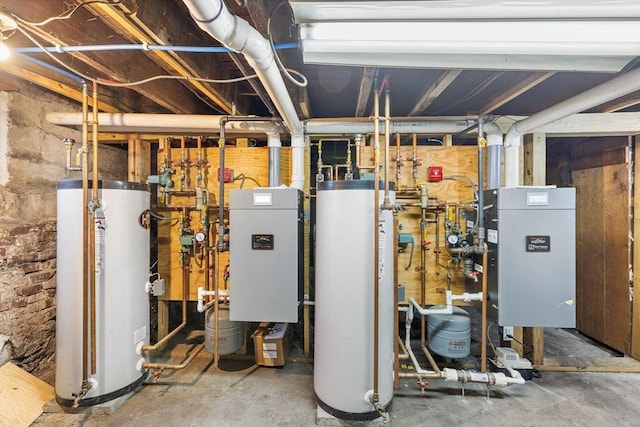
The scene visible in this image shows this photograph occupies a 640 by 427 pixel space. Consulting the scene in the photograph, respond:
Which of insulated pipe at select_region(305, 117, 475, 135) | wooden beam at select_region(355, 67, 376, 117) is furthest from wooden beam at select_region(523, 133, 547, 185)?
wooden beam at select_region(355, 67, 376, 117)

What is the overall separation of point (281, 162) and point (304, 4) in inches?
62.9

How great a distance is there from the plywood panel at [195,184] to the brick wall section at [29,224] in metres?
0.80

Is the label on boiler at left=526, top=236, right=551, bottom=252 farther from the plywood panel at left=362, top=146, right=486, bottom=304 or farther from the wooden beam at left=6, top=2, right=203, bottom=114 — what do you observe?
the wooden beam at left=6, top=2, right=203, bottom=114

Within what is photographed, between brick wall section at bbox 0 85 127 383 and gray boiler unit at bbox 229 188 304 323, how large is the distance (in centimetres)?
161

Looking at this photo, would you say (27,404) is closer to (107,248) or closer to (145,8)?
(107,248)

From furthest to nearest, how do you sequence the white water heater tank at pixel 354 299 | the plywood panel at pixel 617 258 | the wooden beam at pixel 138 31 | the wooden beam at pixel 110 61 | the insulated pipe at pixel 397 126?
the plywood panel at pixel 617 258 → the insulated pipe at pixel 397 126 → the white water heater tank at pixel 354 299 → the wooden beam at pixel 110 61 → the wooden beam at pixel 138 31

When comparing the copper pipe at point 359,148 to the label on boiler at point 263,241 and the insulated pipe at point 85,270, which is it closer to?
the label on boiler at point 263,241

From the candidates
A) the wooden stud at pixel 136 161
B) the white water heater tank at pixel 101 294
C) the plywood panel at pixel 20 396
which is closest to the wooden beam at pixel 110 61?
the wooden stud at pixel 136 161

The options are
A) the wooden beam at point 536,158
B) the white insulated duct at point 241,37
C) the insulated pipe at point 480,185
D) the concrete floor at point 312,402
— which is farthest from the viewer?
the wooden beam at point 536,158

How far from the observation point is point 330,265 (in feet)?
5.70

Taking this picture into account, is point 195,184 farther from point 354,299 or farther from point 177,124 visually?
point 354,299

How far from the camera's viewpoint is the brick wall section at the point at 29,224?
201 cm

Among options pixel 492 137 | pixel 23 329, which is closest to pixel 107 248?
pixel 23 329

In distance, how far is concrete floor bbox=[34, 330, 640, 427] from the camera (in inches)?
70.4
